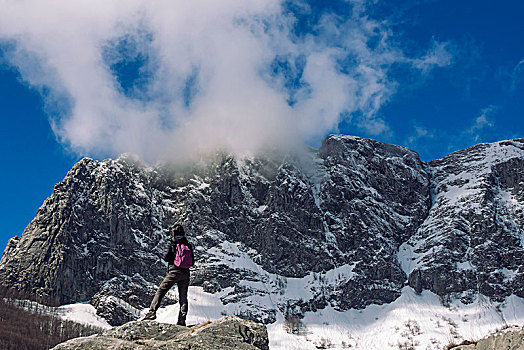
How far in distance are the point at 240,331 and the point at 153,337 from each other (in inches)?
61.1

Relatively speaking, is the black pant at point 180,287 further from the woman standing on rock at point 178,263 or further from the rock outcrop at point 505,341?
the rock outcrop at point 505,341

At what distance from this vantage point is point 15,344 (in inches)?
7628

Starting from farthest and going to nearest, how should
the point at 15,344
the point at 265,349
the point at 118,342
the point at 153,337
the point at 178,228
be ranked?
the point at 15,344
the point at 178,228
the point at 265,349
the point at 153,337
the point at 118,342

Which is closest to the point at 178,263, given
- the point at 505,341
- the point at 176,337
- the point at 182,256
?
the point at 182,256

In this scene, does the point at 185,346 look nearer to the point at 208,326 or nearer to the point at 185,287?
the point at 208,326

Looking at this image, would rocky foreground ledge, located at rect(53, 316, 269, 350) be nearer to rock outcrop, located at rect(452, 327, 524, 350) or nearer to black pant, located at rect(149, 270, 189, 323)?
black pant, located at rect(149, 270, 189, 323)

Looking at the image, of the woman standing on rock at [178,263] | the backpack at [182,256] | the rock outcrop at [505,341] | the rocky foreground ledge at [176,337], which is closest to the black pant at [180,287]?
the woman standing on rock at [178,263]

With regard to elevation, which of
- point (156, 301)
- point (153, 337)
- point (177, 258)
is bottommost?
point (153, 337)

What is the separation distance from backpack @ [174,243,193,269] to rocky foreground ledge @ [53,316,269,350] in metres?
3.04

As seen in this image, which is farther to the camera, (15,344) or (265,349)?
(15,344)

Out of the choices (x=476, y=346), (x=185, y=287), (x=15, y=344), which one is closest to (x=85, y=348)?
(x=185, y=287)

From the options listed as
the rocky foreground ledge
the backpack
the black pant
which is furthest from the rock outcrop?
the backpack

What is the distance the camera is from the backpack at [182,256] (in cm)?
1348

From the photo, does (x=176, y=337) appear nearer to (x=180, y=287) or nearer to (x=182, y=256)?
(x=182, y=256)
